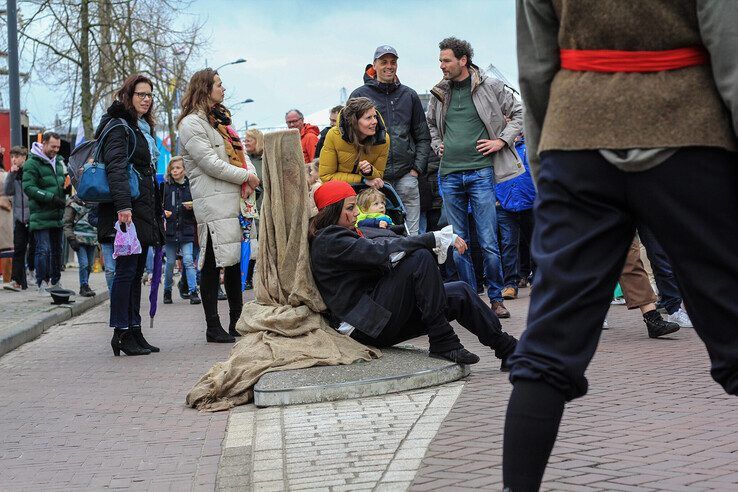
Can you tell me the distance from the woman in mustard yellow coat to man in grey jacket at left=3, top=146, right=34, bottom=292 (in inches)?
321

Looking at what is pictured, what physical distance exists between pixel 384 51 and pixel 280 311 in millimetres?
3798

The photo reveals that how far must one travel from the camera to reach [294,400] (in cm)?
610

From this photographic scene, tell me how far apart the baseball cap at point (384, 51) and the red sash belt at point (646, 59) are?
718cm

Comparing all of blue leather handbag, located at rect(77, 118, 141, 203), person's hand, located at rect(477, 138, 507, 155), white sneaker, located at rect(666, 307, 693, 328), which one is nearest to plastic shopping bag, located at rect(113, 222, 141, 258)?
blue leather handbag, located at rect(77, 118, 141, 203)

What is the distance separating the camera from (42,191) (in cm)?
1481

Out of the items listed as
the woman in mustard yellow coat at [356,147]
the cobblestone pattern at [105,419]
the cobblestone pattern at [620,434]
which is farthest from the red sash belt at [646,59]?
the woman in mustard yellow coat at [356,147]

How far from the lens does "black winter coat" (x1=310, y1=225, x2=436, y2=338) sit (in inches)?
260

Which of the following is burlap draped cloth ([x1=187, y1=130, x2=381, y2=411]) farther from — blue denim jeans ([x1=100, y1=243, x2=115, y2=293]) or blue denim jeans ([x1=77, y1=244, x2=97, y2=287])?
blue denim jeans ([x1=77, y1=244, x2=97, y2=287])

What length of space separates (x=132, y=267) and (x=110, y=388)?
1.68 metres

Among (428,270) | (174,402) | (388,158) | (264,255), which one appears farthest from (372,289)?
(388,158)

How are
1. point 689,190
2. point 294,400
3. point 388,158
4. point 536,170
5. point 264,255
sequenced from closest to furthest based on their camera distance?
point 689,190 → point 536,170 → point 294,400 → point 264,255 → point 388,158

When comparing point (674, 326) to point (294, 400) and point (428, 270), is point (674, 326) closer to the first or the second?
point (428, 270)

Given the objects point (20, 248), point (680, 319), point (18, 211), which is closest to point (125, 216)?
point (680, 319)

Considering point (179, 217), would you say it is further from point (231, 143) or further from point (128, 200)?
point (128, 200)
